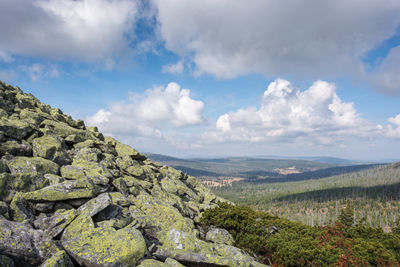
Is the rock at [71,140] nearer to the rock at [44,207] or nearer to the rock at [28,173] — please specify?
the rock at [28,173]

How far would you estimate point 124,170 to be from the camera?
1314 inches

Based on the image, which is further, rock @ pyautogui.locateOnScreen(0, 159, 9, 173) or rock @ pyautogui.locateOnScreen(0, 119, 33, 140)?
rock @ pyautogui.locateOnScreen(0, 119, 33, 140)

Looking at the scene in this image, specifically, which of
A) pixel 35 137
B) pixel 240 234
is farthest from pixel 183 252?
pixel 35 137

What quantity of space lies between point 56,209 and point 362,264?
29957mm

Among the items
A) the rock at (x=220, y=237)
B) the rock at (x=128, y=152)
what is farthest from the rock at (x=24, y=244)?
the rock at (x=128, y=152)

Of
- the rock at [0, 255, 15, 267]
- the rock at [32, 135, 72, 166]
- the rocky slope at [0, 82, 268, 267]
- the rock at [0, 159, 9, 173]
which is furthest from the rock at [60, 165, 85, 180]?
the rock at [0, 255, 15, 267]

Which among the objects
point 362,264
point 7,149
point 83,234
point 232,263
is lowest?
point 362,264

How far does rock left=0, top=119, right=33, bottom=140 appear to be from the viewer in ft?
74.6

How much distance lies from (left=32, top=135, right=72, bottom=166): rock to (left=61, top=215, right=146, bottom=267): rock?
45.6 feet

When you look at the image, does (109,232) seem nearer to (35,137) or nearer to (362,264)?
(35,137)

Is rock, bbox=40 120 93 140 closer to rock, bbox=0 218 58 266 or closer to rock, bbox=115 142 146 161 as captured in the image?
rock, bbox=115 142 146 161

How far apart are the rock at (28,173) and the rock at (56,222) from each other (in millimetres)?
4399

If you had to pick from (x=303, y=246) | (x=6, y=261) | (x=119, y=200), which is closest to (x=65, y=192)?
(x=119, y=200)

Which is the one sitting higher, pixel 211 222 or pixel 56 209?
pixel 56 209
